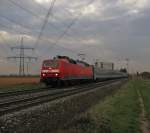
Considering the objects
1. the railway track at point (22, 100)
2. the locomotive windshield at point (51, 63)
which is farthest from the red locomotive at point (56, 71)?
the railway track at point (22, 100)

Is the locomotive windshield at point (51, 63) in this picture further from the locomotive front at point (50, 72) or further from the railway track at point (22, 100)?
the railway track at point (22, 100)

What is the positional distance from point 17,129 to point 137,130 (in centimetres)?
690

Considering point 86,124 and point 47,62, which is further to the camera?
point 47,62

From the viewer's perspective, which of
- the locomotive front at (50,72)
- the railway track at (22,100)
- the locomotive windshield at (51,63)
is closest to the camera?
the railway track at (22,100)

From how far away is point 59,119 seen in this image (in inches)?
597

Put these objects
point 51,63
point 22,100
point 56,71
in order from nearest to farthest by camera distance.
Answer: point 22,100 → point 56,71 → point 51,63

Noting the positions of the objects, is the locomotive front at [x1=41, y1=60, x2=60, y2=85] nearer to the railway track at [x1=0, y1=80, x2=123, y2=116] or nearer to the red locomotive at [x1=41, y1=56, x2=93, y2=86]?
the red locomotive at [x1=41, y1=56, x2=93, y2=86]

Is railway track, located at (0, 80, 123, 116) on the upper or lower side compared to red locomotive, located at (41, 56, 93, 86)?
lower

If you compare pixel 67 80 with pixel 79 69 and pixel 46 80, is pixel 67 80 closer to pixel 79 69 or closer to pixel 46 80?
pixel 46 80

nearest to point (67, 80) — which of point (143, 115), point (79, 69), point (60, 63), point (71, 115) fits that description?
point (60, 63)

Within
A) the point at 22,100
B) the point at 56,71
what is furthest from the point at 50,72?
the point at 22,100

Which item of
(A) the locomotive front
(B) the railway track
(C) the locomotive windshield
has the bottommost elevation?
(B) the railway track

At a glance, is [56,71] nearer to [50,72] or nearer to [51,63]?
[50,72]

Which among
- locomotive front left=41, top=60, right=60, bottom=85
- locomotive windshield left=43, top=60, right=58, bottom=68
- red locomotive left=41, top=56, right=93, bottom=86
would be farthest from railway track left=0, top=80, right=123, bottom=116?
locomotive windshield left=43, top=60, right=58, bottom=68
